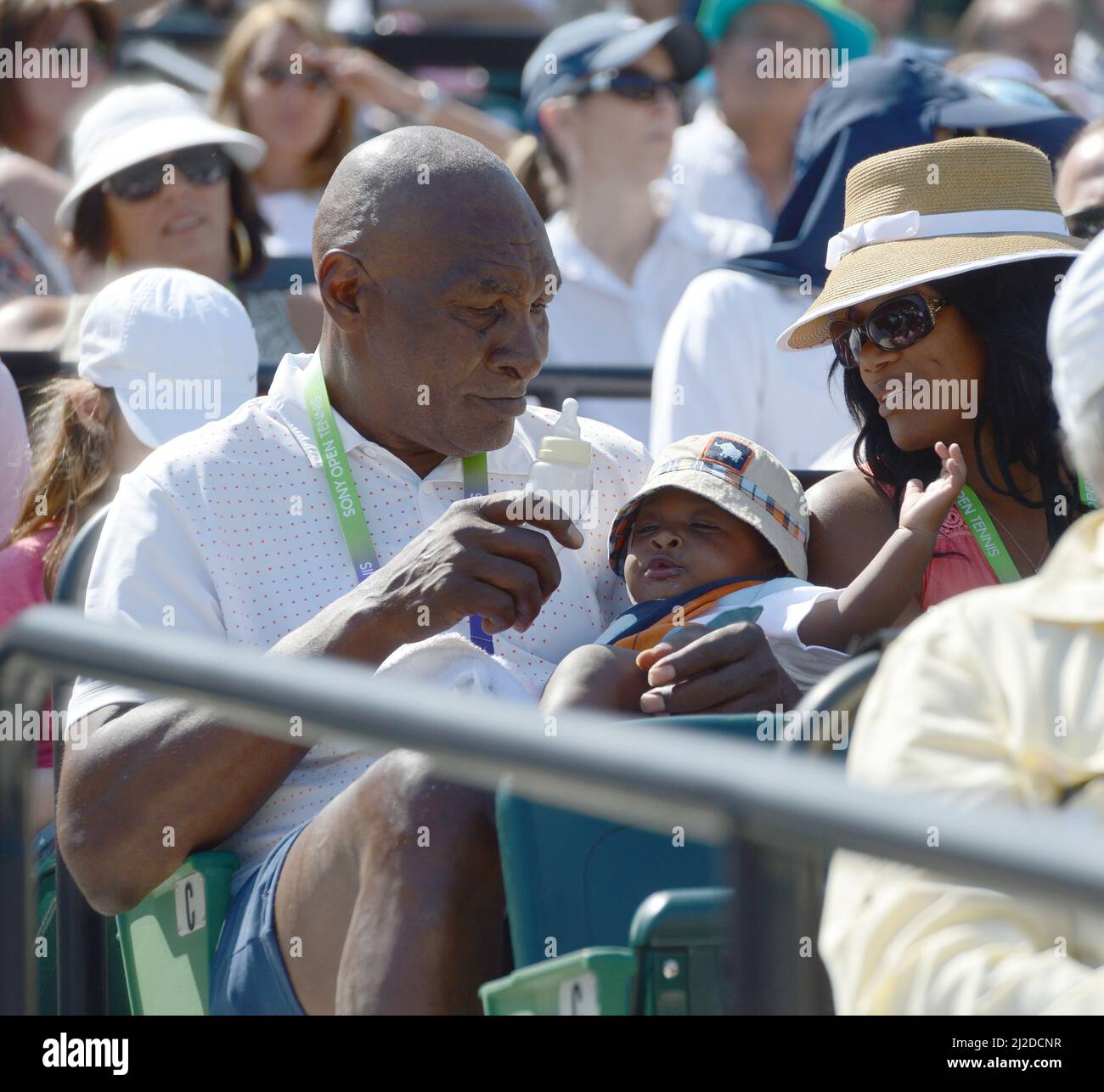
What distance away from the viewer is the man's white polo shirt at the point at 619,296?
552 centimetres

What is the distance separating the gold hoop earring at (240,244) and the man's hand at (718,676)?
253 cm

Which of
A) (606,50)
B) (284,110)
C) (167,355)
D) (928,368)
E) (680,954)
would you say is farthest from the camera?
(284,110)

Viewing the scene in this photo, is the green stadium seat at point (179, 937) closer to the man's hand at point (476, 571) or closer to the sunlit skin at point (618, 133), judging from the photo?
the man's hand at point (476, 571)

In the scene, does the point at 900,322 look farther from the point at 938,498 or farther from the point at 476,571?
the point at 476,571

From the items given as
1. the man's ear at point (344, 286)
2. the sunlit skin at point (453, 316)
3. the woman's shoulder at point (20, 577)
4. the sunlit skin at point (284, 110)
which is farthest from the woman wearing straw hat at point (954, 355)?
the sunlit skin at point (284, 110)

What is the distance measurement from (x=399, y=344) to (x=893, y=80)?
165 cm

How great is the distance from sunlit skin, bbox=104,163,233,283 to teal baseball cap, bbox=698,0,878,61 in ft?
6.52

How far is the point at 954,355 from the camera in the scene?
317cm

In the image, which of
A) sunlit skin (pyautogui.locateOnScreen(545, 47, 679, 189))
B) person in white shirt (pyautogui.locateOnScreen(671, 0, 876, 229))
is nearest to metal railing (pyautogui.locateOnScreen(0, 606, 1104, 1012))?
sunlit skin (pyautogui.locateOnScreen(545, 47, 679, 189))

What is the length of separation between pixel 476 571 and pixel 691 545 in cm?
59

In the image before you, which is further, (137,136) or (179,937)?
(137,136)

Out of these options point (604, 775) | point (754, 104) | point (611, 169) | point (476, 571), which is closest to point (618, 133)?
point (611, 169)

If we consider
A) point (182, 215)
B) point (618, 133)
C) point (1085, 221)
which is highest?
point (618, 133)

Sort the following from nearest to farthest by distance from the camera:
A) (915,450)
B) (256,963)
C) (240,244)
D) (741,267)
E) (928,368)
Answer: (256,963), (928,368), (915,450), (741,267), (240,244)
